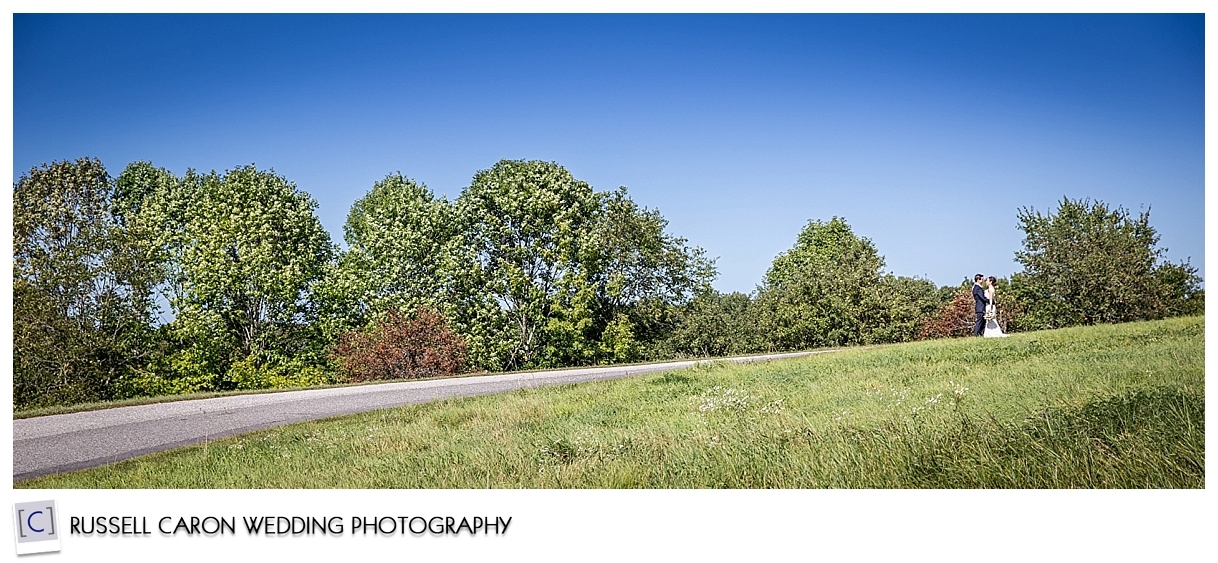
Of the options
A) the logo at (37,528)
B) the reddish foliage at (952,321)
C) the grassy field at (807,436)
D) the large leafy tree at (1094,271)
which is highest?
the large leafy tree at (1094,271)

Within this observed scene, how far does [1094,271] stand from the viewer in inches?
401

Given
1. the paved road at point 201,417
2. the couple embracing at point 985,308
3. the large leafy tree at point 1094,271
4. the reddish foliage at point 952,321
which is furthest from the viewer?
the reddish foliage at point 952,321

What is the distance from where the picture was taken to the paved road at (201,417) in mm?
7477

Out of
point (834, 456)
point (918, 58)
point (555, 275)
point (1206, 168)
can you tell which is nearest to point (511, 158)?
point (555, 275)

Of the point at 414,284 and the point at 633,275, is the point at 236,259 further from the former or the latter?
the point at 633,275

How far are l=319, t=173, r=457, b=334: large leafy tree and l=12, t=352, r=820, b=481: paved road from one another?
125 cm

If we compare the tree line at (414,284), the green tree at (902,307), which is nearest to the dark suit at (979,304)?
the tree line at (414,284)

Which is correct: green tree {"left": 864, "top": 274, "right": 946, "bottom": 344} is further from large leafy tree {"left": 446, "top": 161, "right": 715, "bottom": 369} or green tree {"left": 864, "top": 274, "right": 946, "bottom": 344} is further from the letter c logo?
the letter c logo

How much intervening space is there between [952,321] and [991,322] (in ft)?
3.25

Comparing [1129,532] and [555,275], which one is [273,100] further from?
[1129,532]

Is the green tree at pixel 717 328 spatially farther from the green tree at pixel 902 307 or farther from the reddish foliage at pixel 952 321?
the reddish foliage at pixel 952 321

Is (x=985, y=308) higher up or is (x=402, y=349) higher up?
(x=985, y=308)

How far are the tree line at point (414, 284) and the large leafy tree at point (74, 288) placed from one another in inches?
0.8

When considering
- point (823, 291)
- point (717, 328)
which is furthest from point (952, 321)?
point (717, 328)
